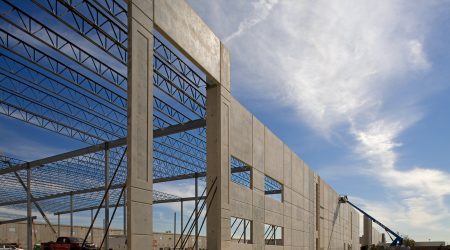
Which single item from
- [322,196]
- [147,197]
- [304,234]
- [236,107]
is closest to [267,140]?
[236,107]

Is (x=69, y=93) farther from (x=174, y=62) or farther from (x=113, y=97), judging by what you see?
(x=174, y=62)

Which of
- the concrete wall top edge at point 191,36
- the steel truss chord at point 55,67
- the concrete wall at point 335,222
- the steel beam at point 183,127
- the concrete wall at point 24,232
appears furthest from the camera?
the concrete wall at point 24,232

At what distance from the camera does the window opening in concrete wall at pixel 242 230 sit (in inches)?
1072

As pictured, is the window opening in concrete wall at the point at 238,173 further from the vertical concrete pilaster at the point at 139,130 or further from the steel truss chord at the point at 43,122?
the vertical concrete pilaster at the point at 139,130

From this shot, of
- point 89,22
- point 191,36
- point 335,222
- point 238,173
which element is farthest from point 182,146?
point 335,222

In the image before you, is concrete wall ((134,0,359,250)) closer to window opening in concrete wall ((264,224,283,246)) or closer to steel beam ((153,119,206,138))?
window opening in concrete wall ((264,224,283,246))

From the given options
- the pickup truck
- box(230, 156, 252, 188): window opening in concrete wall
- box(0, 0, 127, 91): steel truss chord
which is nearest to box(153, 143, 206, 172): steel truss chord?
box(230, 156, 252, 188): window opening in concrete wall

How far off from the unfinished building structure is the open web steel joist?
81 millimetres

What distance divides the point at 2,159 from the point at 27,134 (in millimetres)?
5507

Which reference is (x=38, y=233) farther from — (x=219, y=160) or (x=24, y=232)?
(x=219, y=160)

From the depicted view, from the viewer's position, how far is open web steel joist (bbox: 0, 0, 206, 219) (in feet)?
67.9

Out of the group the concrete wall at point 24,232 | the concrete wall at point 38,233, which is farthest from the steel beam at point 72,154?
the concrete wall at point 38,233

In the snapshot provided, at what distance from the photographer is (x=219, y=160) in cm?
2342

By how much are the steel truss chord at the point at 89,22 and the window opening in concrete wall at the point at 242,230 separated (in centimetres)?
1175
